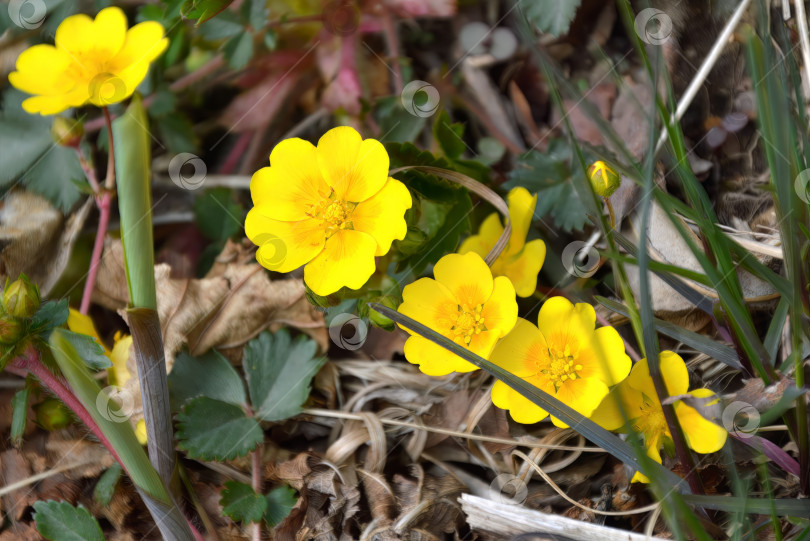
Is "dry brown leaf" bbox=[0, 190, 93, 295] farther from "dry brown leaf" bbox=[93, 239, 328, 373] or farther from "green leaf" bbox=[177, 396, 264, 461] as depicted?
"green leaf" bbox=[177, 396, 264, 461]

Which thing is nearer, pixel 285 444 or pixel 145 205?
pixel 145 205

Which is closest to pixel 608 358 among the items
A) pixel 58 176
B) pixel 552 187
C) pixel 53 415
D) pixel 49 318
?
pixel 552 187

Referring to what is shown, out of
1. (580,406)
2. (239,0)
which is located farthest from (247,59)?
(580,406)

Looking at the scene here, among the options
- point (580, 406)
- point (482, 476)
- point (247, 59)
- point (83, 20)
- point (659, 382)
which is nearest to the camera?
point (659, 382)

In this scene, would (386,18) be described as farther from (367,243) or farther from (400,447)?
(400,447)

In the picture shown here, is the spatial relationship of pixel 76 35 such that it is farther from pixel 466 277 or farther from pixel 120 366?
pixel 466 277

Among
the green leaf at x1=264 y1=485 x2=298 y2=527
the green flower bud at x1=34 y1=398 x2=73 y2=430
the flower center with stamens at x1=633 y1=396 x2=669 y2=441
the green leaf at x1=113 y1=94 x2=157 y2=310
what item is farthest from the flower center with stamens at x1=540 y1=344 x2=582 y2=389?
the green flower bud at x1=34 y1=398 x2=73 y2=430

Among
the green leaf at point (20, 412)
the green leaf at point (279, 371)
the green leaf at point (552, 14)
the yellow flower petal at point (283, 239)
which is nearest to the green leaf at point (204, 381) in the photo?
the green leaf at point (279, 371)
